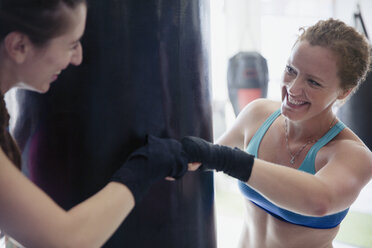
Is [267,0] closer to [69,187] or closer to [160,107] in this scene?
[160,107]

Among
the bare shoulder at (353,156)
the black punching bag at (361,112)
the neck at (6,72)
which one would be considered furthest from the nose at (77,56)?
the black punching bag at (361,112)

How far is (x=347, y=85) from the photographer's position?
1230mm

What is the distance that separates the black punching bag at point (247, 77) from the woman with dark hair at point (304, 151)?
2.63 ft

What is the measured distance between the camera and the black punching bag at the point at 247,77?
2285mm

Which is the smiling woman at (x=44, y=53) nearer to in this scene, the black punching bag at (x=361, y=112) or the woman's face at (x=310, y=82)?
the woman's face at (x=310, y=82)

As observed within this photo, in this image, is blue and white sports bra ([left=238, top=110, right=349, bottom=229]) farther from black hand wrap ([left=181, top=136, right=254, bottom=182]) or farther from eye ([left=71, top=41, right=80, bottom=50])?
eye ([left=71, top=41, right=80, bottom=50])

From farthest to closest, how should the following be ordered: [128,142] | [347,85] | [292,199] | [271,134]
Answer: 1. [271,134]
2. [347,85]
3. [292,199]
4. [128,142]

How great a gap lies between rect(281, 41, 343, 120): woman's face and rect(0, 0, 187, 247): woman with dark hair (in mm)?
558

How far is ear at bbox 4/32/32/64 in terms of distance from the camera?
28.8 inches

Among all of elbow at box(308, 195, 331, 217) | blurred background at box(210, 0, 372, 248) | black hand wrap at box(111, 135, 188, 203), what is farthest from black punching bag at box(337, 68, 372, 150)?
black hand wrap at box(111, 135, 188, 203)

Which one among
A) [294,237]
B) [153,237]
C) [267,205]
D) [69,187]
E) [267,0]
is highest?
[267,0]

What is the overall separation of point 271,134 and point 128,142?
74cm

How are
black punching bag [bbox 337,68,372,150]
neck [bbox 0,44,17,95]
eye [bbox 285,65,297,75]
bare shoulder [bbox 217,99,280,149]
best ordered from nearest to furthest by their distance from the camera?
1. neck [bbox 0,44,17,95]
2. eye [bbox 285,65,297,75]
3. bare shoulder [bbox 217,99,280,149]
4. black punching bag [bbox 337,68,372,150]

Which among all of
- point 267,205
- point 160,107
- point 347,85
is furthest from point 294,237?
point 160,107
